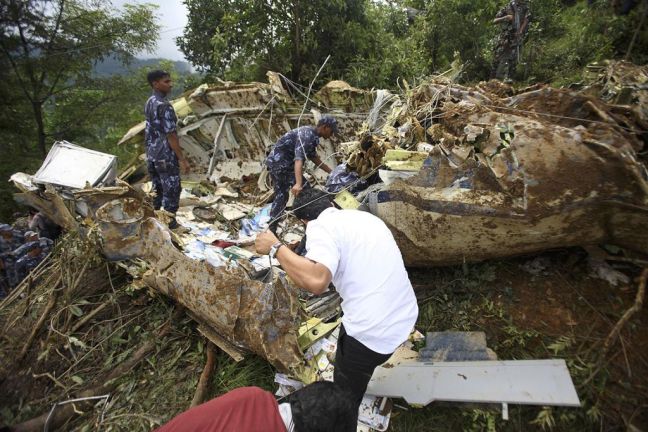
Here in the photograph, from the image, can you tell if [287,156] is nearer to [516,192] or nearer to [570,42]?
[516,192]

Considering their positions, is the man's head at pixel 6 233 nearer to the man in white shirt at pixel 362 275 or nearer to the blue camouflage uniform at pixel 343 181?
the blue camouflage uniform at pixel 343 181

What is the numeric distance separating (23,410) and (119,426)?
866mm

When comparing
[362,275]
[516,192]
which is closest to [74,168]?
[362,275]

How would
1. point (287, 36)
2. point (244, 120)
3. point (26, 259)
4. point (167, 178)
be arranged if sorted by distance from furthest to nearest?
1. point (287, 36)
2. point (244, 120)
3. point (26, 259)
4. point (167, 178)

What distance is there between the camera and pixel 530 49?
267 inches

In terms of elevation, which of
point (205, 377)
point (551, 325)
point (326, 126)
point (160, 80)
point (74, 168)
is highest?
point (160, 80)

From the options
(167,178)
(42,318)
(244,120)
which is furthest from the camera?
Result: (244,120)

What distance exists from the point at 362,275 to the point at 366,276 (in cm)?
2

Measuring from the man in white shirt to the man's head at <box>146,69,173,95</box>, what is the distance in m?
3.24

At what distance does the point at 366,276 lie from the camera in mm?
1880

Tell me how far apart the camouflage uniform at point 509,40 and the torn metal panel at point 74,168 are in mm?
6535

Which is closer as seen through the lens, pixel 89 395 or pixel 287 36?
pixel 89 395

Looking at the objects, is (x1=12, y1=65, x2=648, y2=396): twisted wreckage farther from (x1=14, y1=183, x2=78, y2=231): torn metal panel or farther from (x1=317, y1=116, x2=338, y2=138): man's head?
(x1=317, y1=116, x2=338, y2=138): man's head

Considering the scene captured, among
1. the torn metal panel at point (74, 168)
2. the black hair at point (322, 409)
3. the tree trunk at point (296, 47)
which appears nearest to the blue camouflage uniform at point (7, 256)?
the torn metal panel at point (74, 168)
